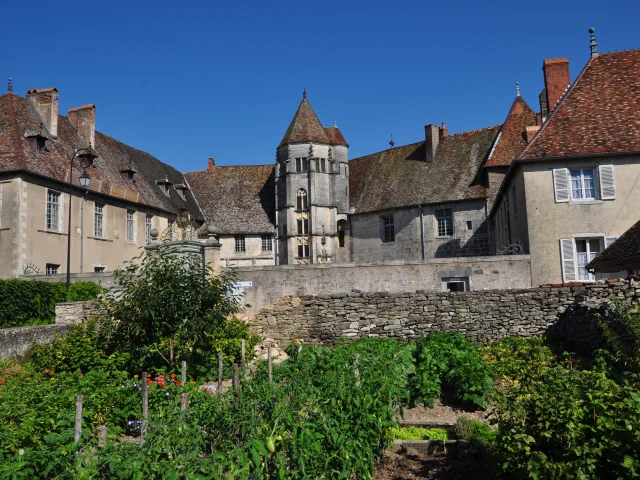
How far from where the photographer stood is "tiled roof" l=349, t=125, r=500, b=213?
32.3 m

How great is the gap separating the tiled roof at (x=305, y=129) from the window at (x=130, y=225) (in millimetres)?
11792

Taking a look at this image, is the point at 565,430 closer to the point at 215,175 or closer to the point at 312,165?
the point at 312,165

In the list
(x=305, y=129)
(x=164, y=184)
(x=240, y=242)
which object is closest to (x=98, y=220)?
(x=164, y=184)

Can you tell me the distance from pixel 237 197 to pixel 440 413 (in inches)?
1230

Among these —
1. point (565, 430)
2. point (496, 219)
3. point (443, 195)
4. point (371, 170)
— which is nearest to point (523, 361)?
point (565, 430)

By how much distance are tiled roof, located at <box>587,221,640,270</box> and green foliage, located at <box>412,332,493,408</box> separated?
485 cm

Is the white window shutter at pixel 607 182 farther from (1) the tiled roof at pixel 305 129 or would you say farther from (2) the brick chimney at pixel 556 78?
(1) the tiled roof at pixel 305 129

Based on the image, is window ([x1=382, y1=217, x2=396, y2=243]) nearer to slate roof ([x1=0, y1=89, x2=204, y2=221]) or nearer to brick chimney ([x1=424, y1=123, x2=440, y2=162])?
brick chimney ([x1=424, y1=123, x2=440, y2=162])

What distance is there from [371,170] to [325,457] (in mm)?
34169

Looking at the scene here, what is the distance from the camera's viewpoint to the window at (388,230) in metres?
34.7

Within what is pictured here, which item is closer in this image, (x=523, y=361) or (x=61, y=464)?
(x=61, y=464)

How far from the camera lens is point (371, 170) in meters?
38.7

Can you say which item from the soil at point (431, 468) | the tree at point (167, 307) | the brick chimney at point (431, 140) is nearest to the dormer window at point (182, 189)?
the brick chimney at point (431, 140)

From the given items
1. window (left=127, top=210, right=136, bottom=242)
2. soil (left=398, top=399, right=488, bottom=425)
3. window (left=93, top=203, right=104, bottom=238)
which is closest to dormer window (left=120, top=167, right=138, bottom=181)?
window (left=127, top=210, right=136, bottom=242)
